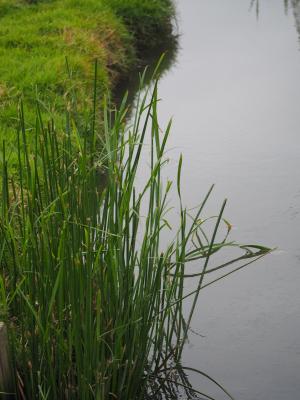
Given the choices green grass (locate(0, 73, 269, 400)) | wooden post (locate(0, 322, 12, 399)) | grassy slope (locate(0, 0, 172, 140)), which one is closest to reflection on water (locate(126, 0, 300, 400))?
grassy slope (locate(0, 0, 172, 140))

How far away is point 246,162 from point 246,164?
38 mm

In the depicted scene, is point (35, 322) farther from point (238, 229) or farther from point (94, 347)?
point (238, 229)

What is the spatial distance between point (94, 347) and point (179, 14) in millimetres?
8198

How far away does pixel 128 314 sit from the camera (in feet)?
9.61

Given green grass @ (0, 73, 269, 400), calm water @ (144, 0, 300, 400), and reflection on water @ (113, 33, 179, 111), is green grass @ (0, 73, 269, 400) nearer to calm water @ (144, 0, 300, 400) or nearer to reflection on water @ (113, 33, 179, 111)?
calm water @ (144, 0, 300, 400)

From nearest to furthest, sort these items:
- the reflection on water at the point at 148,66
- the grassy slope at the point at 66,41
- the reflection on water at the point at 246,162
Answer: the reflection on water at the point at 246,162 < the grassy slope at the point at 66,41 < the reflection on water at the point at 148,66

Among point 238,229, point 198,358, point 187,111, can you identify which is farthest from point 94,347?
point 187,111

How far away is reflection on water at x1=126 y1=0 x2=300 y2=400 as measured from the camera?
12.0 ft

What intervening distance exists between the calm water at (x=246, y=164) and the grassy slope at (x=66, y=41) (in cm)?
46

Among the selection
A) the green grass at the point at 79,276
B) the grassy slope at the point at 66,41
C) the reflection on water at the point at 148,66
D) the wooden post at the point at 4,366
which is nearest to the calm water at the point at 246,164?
the reflection on water at the point at 148,66

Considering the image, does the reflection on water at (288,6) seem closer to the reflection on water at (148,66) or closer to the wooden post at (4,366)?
the reflection on water at (148,66)

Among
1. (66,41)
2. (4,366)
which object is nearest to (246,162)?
(66,41)

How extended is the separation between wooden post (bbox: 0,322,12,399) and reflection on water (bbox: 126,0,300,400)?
3.03 feet

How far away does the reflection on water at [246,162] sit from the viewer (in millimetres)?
3662
